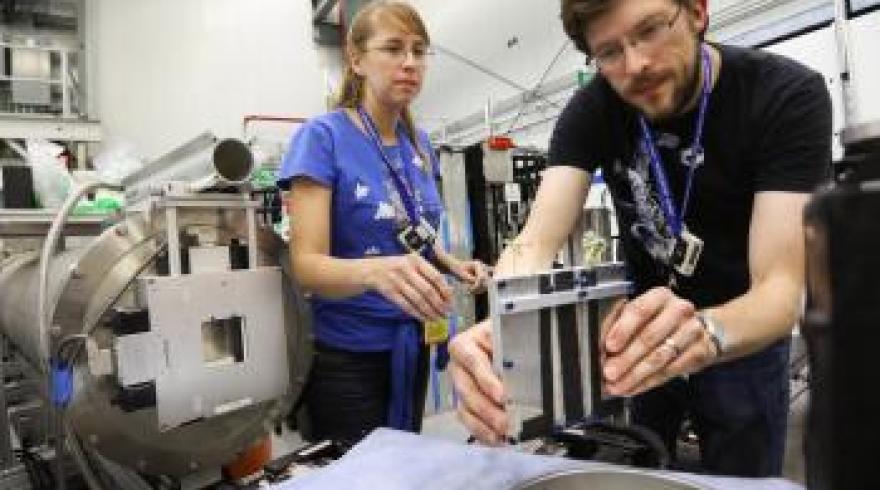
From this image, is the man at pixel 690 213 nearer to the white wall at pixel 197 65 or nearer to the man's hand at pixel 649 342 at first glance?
the man's hand at pixel 649 342

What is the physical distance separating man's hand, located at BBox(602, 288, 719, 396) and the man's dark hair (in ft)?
1.36

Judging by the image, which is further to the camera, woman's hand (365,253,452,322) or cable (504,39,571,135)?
cable (504,39,571,135)

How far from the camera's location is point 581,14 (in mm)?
858

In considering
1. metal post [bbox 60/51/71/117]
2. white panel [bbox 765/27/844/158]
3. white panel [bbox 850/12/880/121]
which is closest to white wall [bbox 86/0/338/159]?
metal post [bbox 60/51/71/117]

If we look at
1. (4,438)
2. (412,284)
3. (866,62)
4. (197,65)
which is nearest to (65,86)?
(197,65)

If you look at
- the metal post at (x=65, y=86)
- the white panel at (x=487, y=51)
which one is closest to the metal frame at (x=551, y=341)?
the white panel at (x=487, y=51)

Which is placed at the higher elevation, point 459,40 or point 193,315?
point 459,40

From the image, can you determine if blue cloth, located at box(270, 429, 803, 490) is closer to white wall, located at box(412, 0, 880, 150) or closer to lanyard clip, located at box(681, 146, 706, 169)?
lanyard clip, located at box(681, 146, 706, 169)

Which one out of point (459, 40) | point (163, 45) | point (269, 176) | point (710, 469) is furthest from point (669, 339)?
point (459, 40)

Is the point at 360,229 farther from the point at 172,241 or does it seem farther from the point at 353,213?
the point at 172,241

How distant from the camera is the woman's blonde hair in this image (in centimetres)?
126

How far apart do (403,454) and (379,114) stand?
0.78 metres

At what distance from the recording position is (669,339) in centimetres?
63

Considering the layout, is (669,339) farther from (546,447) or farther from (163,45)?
(163,45)
